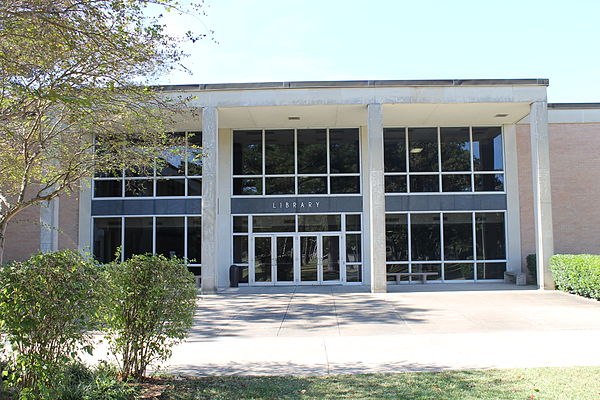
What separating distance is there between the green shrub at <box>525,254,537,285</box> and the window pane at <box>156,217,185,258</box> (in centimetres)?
1352

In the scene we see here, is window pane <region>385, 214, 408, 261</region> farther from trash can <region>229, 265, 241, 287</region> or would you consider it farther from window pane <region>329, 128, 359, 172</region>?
trash can <region>229, 265, 241, 287</region>

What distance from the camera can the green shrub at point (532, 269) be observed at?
1847 cm

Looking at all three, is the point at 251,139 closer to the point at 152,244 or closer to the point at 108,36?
the point at 152,244

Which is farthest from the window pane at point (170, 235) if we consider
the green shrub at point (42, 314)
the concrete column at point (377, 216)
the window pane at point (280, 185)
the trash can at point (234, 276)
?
the green shrub at point (42, 314)

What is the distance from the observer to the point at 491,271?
19.8m

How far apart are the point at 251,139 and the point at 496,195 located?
10.2 meters

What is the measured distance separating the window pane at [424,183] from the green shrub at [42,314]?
54.0 ft

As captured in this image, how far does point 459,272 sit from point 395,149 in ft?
18.5

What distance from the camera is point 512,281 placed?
19047 mm

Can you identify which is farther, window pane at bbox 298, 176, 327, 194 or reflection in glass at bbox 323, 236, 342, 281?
window pane at bbox 298, 176, 327, 194

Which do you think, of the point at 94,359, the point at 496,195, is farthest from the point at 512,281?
the point at 94,359

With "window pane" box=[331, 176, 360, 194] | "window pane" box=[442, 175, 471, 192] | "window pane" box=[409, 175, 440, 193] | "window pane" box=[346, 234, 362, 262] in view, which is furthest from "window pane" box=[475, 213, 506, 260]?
"window pane" box=[331, 176, 360, 194]

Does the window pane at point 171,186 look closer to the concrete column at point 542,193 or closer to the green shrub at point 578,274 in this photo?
the concrete column at point 542,193

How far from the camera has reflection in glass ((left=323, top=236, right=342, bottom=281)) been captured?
65.0 feet
